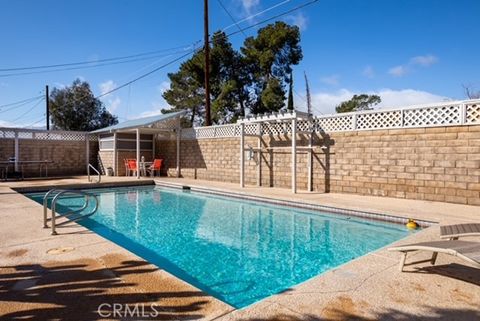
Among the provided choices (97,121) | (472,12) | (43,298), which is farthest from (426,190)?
(97,121)

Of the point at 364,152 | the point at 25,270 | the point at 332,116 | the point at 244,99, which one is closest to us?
the point at 25,270

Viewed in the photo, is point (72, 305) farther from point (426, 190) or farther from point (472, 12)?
point (472, 12)

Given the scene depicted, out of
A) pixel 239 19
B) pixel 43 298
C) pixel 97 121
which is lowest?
pixel 43 298

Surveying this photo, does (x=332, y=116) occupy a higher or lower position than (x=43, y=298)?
higher

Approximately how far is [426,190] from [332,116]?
2.98 meters

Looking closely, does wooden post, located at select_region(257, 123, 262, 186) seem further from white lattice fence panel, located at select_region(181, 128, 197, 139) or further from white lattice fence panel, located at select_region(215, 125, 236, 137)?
white lattice fence panel, located at select_region(181, 128, 197, 139)

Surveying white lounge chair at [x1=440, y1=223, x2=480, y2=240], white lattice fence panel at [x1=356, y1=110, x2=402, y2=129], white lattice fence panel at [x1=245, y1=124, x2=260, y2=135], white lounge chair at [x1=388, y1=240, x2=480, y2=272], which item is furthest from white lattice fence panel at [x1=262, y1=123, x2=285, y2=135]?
white lounge chair at [x1=388, y1=240, x2=480, y2=272]

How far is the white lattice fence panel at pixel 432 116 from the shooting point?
6.87 meters

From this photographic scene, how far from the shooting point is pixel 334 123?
8867mm

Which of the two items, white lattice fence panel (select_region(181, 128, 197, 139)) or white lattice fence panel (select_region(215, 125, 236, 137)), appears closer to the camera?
white lattice fence panel (select_region(215, 125, 236, 137))

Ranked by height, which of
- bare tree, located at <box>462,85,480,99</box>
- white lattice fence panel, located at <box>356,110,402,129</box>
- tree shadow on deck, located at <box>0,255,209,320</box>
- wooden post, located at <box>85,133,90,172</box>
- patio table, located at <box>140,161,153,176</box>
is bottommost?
tree shadow on deck, located at <box>0,255,209,320</box>

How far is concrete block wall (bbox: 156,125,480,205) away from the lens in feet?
21.9

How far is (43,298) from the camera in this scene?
7.80 ft

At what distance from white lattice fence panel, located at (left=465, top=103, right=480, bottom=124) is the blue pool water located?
292cm
